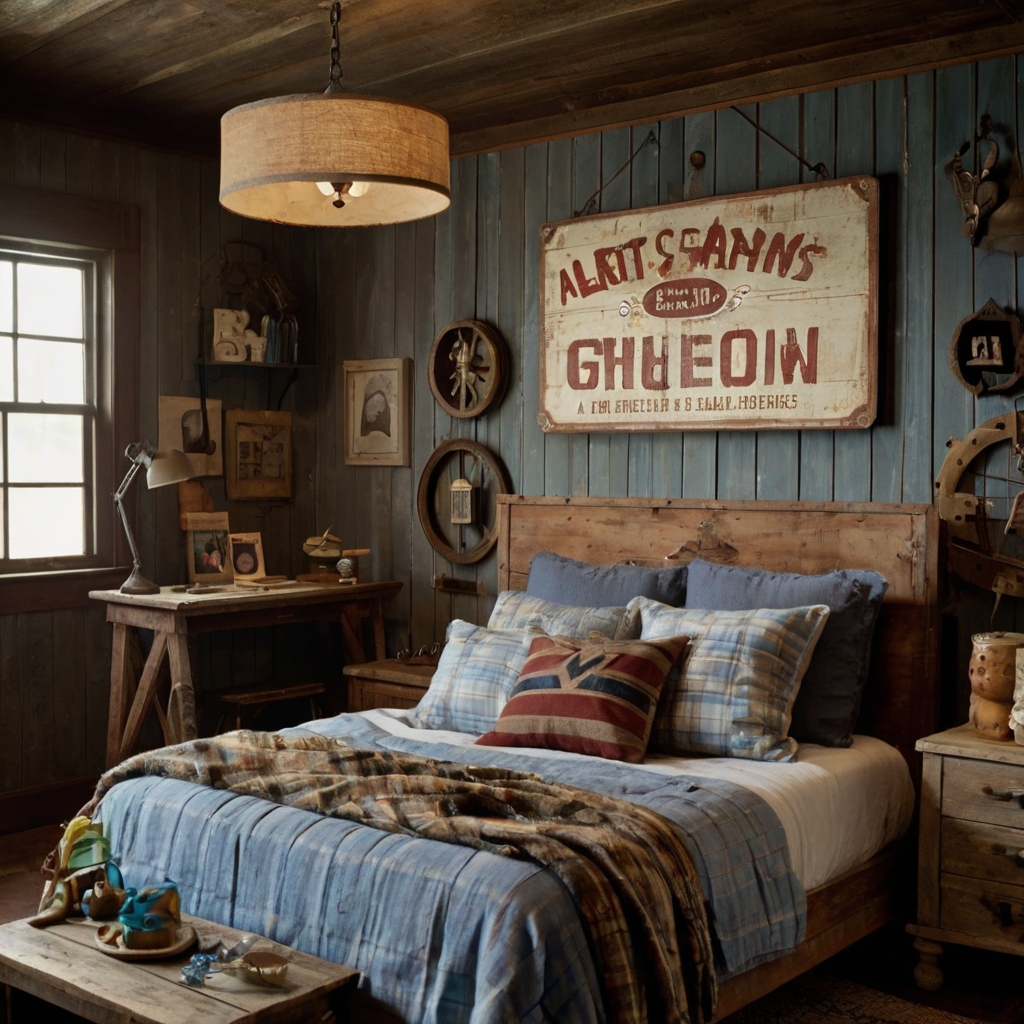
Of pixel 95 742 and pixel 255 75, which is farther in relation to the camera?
pixel 95 742

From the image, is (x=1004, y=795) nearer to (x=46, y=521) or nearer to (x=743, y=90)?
(x=743, y=90)

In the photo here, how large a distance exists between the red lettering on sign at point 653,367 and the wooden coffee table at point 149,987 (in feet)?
7.86

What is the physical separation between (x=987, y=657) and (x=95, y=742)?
10.4 feet

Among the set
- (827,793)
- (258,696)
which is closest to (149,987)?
(827,793)

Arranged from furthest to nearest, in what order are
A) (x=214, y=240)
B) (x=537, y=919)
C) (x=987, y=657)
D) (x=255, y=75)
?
1. (x=214, y=240)
2. (x=255, y=75)
3. (x=987, y=657)
4. (x=537, y=919)

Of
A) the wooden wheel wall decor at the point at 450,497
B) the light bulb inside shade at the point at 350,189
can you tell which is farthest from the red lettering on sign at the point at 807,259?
the light bulb inside shade at the point at 350,189

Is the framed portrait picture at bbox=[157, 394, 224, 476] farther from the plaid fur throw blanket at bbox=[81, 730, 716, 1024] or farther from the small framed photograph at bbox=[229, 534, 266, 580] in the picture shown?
the plaid fur throw blanket at bbox=[81, 730, 716, 1024]

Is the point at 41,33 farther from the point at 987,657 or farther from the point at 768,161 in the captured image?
the point at 987,657

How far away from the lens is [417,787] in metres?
2.67

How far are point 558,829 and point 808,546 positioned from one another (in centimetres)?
168

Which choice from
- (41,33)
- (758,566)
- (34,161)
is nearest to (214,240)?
(34,161)

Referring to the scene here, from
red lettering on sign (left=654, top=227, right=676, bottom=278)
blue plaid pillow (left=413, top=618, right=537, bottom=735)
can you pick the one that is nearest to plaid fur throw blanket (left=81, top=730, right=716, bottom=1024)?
blue plaid pillow (left=413, top=618, right=537, bottom=735)

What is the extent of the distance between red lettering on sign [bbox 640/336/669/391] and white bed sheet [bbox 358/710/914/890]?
136cm

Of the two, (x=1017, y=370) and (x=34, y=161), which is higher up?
(x=34, y=161)
